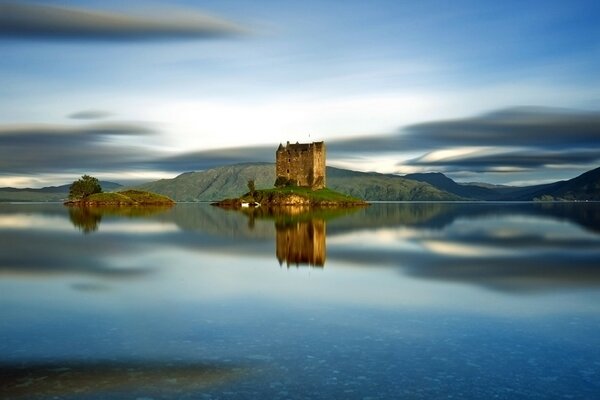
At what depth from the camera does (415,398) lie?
11516 millimetres

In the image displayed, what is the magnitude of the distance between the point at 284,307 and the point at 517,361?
9.35 metres

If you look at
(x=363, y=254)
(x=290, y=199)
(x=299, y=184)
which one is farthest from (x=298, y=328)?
(x=299, y=184)

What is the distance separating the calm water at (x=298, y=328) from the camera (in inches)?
486

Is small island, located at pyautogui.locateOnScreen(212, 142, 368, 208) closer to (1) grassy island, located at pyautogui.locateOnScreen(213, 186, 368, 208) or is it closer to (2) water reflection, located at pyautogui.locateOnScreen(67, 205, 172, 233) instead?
(1) grassy island, located at pyautogui.locateOnScreen(213, 186, 368, 208)

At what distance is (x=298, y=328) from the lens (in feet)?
57.3

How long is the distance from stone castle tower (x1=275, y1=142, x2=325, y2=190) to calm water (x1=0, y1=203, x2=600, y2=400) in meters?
157

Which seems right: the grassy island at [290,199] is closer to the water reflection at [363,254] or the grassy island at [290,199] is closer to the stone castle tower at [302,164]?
the stone castle tower at [302,164]

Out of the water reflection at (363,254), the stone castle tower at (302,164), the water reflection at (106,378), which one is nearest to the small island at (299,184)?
the stone castle tower at (302,164)

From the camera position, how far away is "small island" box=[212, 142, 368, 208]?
7057 inches

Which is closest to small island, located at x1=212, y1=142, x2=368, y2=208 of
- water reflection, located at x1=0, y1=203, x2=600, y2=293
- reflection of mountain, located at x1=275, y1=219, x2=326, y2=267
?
reflection of mountain, located at x1=275, y1=219, x2=326, y2=267

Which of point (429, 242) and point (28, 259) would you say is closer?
point (28, 259)

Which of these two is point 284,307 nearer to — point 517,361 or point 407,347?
point 407,347

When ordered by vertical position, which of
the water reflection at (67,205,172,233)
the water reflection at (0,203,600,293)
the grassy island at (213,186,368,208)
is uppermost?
the grassy island at (213,186,368,208)

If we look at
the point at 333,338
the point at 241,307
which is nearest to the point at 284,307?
the point at 241,307
